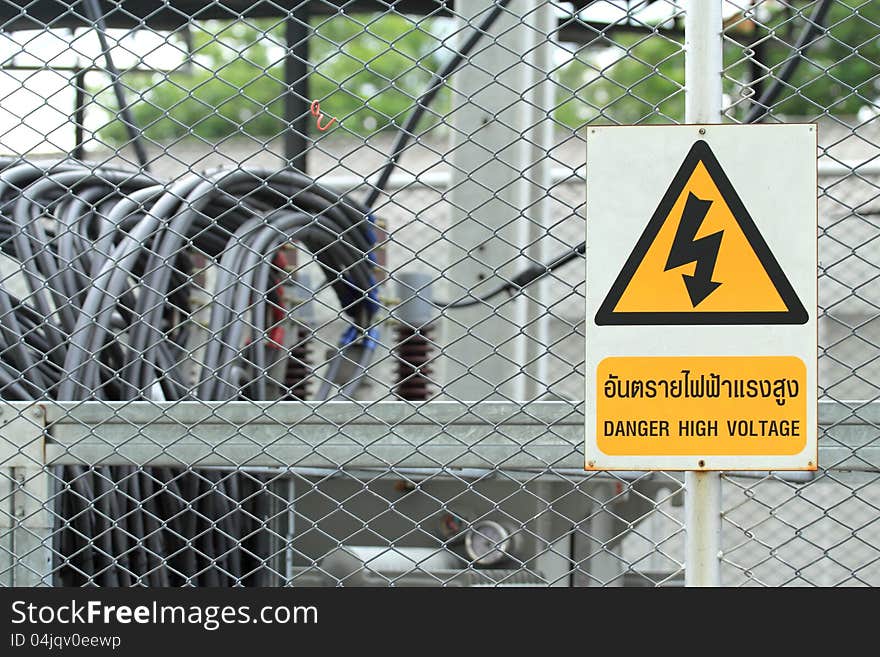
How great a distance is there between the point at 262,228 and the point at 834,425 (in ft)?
4.58

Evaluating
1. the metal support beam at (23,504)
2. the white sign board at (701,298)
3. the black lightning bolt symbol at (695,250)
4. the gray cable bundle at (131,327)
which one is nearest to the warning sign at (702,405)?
the white sign board at (701,298)

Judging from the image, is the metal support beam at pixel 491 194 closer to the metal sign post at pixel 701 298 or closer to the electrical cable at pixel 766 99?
the electrical cable at pixel 766 99

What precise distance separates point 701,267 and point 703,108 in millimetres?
281

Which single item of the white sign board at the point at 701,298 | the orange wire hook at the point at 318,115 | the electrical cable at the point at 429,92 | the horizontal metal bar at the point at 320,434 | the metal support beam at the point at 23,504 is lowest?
the metal support beam at the point at 23,504

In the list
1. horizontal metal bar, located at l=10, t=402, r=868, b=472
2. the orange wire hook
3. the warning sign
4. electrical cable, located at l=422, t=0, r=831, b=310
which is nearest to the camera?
the warning sign

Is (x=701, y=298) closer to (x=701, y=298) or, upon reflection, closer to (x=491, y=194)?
(x=701, y=298)

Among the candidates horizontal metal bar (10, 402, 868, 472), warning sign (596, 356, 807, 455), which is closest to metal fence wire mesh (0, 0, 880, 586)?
horizontal metal bar (10, 402, 868, 472)

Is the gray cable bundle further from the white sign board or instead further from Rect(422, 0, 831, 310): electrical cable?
the white sign board

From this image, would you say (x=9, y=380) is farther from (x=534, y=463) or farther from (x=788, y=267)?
(x=788, y=267)

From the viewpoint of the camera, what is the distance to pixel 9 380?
2.16 m

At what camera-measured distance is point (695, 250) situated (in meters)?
1.63

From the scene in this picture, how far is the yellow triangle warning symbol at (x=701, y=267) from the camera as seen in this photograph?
5.33 feet

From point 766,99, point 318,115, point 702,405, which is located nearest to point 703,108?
point 702,405

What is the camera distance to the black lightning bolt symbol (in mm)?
1629
